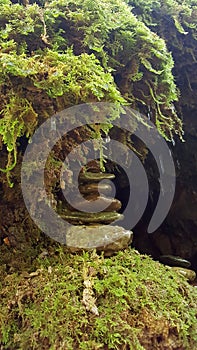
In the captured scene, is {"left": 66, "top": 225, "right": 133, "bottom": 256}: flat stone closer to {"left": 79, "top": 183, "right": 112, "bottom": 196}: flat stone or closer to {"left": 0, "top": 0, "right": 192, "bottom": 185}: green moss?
{"left": 79, "top": 183, "right": 112, "bottom": 196}: flat stone

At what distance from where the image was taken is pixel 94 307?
1.18 m

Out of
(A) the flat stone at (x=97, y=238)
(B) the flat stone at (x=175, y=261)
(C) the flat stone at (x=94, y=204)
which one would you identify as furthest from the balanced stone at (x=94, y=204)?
(B) the flat stone at (x=175, y=261)

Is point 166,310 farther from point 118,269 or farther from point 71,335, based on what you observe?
point 71,335

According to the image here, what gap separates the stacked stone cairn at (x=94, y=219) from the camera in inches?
57.1

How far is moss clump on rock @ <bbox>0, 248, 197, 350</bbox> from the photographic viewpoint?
1.14 m

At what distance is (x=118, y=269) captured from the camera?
138cm

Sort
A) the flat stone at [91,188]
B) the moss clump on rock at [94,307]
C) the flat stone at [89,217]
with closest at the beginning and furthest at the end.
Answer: the moss clump on rock at [94,307] < the flat stone at [89,217] < the flat stone at [91,188]

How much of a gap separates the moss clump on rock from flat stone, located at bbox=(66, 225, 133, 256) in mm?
40

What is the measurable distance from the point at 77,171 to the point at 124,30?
875mm

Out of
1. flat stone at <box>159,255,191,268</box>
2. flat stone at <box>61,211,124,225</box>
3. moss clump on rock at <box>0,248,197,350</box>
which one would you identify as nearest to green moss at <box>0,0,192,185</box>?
flat stone at <box>61,211,124,225</box>

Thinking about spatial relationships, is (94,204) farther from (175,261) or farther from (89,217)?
(175,261)

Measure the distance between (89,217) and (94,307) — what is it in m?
0.51

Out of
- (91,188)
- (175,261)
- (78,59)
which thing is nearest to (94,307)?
(91,188)

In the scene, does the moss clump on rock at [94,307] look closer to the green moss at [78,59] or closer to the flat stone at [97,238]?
the flat stone at [97,238]
